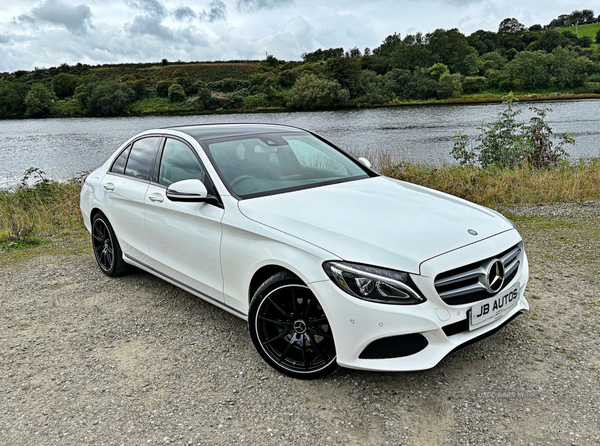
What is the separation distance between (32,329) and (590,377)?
4.44 metres

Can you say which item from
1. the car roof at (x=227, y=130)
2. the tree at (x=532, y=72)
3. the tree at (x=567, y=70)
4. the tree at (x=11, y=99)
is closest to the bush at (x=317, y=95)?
the tree at (x=532, y=72)

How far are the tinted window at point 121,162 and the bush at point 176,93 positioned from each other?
2229 inches

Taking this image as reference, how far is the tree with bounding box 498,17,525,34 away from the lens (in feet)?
394

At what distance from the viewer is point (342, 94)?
52.1 m

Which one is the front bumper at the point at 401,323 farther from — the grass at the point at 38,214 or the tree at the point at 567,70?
the tree at the point at 567,70

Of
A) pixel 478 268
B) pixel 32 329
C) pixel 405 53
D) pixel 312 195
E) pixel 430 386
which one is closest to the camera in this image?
pixel 478 268

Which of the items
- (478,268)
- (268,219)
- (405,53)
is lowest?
(478,268)

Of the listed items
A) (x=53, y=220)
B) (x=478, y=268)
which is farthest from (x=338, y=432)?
(x=53, y=220)

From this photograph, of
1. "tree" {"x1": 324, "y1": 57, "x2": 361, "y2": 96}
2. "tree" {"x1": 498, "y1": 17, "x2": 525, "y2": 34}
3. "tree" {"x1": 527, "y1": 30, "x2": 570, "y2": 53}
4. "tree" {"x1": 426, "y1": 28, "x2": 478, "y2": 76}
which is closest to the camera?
"tree" {"x1": 324, "y1": 57, "x2": 361, "y2": 96}

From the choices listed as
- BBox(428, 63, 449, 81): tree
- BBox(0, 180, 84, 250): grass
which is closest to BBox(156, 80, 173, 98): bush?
BBox(428, 63, 449, 81): tree

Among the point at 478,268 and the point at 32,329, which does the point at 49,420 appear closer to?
the point at 32,329

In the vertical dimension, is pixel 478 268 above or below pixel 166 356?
above

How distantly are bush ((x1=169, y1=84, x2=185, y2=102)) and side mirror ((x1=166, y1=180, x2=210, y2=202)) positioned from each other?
2302 inches

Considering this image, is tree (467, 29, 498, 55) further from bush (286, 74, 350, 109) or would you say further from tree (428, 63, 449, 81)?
bush (286, 74, 350, 109)
